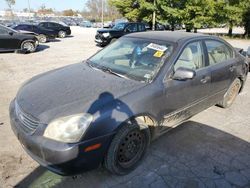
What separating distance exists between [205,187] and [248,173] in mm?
702

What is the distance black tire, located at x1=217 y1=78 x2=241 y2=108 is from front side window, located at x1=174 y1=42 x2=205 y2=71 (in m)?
1.40

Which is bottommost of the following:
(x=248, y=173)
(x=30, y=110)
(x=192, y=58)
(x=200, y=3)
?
(x=248, y=173)

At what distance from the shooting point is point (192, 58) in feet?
13.0

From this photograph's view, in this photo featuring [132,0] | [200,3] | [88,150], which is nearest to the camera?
[88,150]

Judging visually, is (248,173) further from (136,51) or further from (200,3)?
(200,3)

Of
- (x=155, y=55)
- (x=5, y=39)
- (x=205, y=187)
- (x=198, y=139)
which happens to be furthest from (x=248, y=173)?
(x=5, y=39)

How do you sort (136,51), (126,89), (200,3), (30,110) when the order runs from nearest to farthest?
(30,110), (126,89), (136,51), (200,3)

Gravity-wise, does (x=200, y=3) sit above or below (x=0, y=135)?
above

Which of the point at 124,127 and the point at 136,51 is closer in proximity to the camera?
the point at 124,127

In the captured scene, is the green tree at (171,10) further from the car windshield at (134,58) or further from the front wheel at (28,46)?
the car windshield at (134,58)

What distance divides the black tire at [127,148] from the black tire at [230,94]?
8.51ft

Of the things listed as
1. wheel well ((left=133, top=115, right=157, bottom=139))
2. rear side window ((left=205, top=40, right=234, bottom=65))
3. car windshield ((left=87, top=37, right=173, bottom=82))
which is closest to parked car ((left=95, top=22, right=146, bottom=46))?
rear side window ((left=205, top=40, right=234, bottom=65))

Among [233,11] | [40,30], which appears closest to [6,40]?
[40,30]

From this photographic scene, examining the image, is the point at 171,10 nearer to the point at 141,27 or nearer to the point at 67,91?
the point at 141,27
